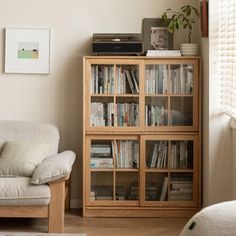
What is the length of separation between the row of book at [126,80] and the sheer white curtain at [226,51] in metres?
0.73

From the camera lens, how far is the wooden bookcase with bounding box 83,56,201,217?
444cm

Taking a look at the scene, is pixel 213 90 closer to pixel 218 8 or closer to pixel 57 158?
pixel 218 8

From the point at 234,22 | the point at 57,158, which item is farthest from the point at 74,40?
the point at 234,22

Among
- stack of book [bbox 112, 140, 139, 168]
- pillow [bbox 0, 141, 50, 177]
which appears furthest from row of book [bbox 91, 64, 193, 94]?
pillow [bbox 0, 141, 50, 177]

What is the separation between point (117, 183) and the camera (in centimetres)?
452

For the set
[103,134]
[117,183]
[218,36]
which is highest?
[218,36]

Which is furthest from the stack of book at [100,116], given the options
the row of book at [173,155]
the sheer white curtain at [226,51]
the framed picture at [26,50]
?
the sheer white curtain at [226,51]

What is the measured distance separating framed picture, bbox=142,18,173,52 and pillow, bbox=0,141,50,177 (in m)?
1.40

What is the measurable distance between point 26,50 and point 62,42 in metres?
0.35

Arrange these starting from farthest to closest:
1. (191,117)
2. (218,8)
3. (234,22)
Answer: (191,117)
(218,8)
(234,22)

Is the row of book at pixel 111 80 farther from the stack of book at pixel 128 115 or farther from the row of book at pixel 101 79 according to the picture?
the stack of book at pixel 128 115

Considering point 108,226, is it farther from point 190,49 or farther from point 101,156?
point 190,49

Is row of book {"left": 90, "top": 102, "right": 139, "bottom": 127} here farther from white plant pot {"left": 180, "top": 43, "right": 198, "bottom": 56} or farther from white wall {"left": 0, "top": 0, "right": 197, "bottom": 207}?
white plant pot {"left": 180, "top": 43, "right": 198, "bottom": 56}

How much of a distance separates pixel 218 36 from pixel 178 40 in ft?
2.04
